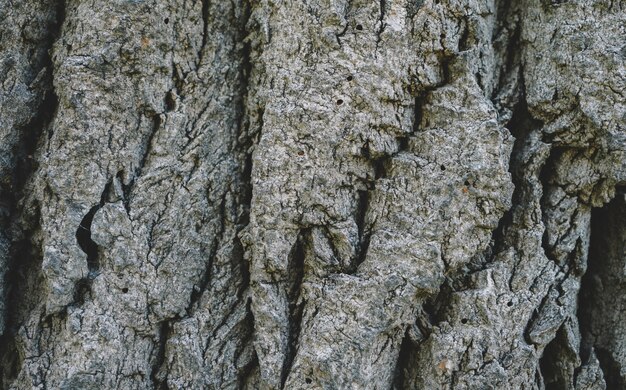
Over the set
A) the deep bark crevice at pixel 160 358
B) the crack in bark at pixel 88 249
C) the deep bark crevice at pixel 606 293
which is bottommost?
the deep bark crevice at pixel 160 358

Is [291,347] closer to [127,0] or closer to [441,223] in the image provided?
[441,223]

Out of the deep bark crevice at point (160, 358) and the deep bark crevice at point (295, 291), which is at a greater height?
the deep bark crevice at point (295, 291)

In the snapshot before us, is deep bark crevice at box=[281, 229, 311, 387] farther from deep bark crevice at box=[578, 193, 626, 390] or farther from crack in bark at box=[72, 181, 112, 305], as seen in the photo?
deep bark crevice at box=[578, 193, 626, 390]

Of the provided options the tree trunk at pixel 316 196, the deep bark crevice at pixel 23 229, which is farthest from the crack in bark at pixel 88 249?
the deep bark crevice at pixel 23 229

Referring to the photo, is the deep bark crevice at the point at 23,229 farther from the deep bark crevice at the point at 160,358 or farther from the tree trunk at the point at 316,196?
the deep bark crevice at the point at 160,358

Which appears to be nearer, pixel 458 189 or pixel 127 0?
pixel 458 189

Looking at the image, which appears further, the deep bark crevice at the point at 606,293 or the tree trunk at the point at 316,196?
the deep bark crevice at the point at 606,293

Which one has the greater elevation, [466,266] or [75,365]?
[466,266]

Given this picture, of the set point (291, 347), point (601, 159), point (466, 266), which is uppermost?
point (601, 159)

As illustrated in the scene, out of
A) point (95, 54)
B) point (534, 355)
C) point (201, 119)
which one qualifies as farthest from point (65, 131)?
point (534, 355)
